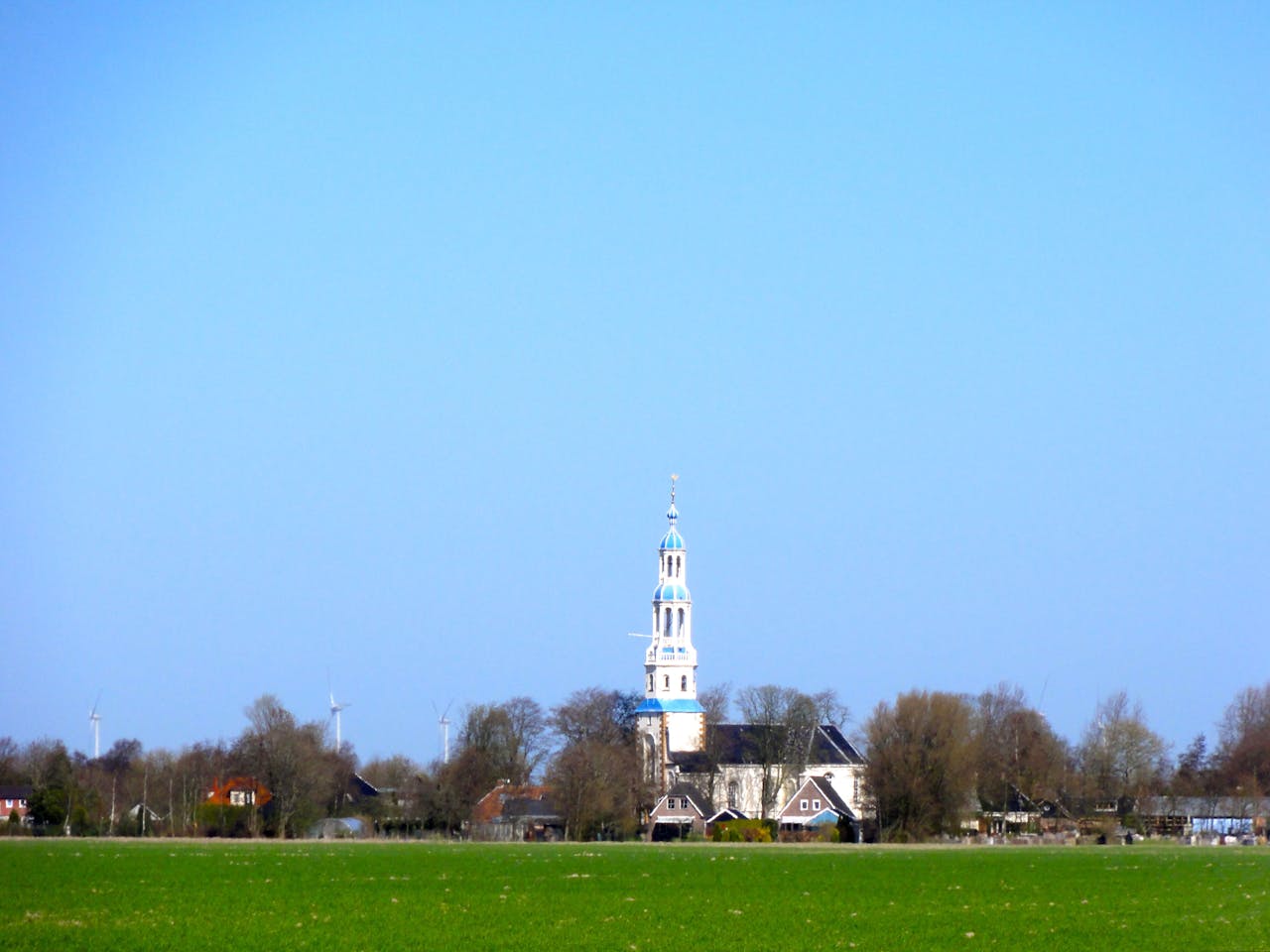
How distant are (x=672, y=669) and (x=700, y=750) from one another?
20.5 feet

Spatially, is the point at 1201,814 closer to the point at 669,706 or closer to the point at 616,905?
the point at 669,706

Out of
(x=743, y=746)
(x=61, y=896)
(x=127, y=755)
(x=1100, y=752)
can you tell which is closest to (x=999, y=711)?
(x=1100, y=752)

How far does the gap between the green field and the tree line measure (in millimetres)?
51737

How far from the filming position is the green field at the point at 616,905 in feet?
78.0

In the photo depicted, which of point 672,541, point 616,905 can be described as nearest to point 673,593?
point 672,541

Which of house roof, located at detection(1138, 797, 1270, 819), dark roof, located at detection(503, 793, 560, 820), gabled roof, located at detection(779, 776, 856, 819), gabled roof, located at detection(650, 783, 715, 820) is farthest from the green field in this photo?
gabled roof, located at detection(779, 776, 856, 819)

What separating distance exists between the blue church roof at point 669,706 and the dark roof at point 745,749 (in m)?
2.35

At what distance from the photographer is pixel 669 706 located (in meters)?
132

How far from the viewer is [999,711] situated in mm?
131125

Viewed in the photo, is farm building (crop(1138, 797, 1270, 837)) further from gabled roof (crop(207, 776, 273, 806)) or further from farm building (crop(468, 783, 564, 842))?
gabled roof (crop(207, 776, 273, 806))

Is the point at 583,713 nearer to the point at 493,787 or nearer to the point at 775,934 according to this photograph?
the point at 493,787

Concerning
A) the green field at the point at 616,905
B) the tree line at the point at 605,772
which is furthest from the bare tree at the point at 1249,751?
the green field at the point at 616,905

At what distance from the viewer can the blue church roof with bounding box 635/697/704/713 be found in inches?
5212

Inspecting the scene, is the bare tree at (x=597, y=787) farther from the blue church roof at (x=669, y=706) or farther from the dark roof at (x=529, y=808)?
Result: the blue church roof at (x=669, y=706)
